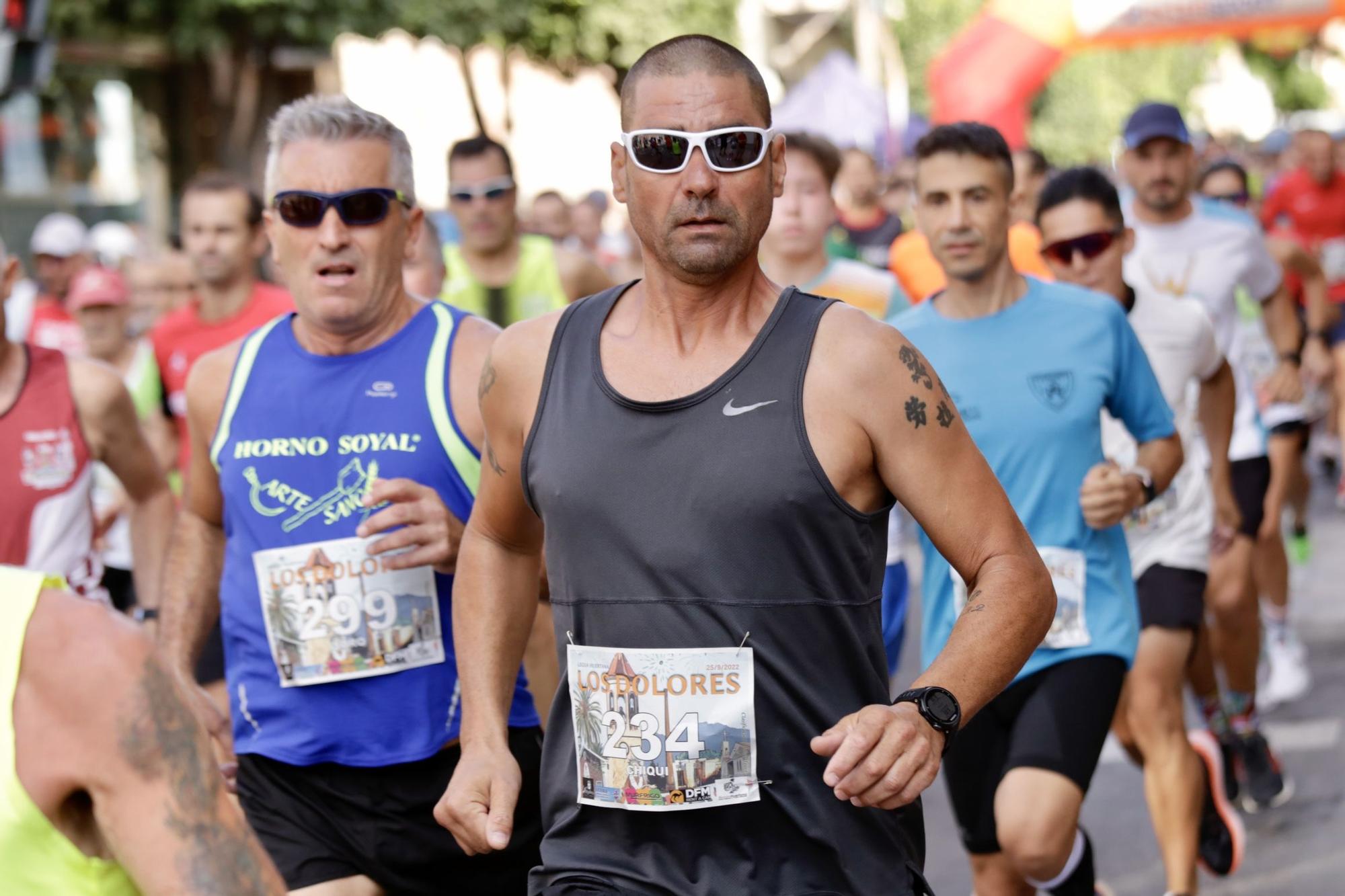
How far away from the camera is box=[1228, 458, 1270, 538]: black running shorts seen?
26.4 feet

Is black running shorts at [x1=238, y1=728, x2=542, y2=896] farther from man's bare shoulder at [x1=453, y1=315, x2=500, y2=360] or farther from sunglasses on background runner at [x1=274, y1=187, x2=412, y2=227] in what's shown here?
sunglasses on background runner at [x1=274, y1=187, x2=412, y2=227]

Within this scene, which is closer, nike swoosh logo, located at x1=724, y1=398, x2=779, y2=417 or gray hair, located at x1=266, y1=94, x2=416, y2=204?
nike swoosh logo, located at x1=724, y1=398, x2=779, y2=417

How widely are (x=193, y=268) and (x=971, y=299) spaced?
12.1 feet

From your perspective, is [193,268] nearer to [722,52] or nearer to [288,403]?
[288,403]

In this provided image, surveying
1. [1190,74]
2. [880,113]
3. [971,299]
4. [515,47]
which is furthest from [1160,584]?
[1190,74]

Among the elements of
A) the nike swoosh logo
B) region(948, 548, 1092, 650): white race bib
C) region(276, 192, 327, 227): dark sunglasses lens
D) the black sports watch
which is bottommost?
region(948, 548, 1092, 650): white race bib

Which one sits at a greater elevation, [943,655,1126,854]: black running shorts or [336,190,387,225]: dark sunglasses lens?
[336,190,387,225]: dark sunglasses lens

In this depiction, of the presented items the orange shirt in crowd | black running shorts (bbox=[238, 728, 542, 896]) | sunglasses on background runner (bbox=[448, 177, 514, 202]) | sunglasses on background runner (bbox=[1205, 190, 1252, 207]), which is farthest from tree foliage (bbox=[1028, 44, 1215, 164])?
black running shorts (bbox=[238, 728, 542, 896])

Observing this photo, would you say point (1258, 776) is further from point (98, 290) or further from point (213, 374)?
point (98, 290)

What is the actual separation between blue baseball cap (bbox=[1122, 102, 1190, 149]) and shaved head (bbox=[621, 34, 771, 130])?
4.47 meters

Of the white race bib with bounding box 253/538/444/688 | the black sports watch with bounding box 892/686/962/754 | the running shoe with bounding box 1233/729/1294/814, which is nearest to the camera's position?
the black sports watch with bounding box 892/686/962/754

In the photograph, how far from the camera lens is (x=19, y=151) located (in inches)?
1019

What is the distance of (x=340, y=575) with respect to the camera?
13.1ft

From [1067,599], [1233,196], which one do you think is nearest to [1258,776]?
[1067,599]
